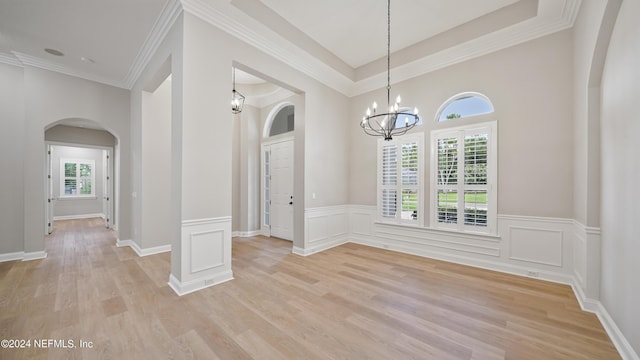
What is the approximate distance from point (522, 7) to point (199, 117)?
190 inches

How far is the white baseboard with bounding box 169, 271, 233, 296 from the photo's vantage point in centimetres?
285

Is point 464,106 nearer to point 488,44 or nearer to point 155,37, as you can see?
point 488,44

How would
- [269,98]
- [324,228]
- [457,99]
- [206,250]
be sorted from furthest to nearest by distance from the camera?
[269,98] → [324,228] → [457,99] → [206,250]

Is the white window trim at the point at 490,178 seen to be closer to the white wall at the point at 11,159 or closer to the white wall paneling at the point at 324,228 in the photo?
the white wall paneling at the point at 324,228

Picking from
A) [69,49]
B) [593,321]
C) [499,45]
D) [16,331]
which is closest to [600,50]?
[499,45]

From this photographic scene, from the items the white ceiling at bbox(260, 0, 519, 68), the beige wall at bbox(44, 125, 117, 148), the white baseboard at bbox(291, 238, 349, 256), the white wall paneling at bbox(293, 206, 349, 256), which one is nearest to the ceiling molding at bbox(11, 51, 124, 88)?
the beige wall at bbox(44, 125, 117, 148)

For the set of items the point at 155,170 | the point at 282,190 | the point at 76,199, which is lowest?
the point at 76,199

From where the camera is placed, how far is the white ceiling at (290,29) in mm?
3105

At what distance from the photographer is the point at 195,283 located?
116 inches

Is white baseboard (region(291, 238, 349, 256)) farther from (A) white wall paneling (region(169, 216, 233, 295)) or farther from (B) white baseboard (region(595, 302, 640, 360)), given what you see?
(B) white baseboard (region(595, 302, 640, 360))

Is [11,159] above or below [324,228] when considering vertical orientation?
above

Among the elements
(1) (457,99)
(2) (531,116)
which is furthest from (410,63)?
(2) (531,116)

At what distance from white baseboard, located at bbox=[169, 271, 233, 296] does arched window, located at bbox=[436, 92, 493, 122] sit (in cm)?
437

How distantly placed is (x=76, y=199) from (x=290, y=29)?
10467 mm
